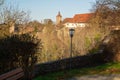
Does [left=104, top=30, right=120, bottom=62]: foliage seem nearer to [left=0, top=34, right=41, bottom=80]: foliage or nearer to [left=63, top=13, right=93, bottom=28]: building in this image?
[left=63, top=13, right=93, bottom=28]: building

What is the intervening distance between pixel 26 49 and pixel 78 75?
831 cm

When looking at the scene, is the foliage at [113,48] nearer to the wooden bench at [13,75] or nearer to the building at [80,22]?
the building at [80,22]

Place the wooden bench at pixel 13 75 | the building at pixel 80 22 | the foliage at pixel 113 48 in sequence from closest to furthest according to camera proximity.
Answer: the wooden bench at pixel 13 75
the foliage at pixel 113 48
the building at pixel 80 22

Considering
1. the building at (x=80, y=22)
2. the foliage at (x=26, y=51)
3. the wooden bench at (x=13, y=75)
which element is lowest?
the wooden bench at (x=13, y=75)

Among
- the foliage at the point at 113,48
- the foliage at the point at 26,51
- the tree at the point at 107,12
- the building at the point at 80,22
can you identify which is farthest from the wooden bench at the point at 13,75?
the building at the point at 80,22

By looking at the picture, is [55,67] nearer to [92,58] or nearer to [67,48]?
[92,58]

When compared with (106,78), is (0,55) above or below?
above

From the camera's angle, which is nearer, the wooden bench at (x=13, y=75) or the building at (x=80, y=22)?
the wooden bench at (x=13, y=75)

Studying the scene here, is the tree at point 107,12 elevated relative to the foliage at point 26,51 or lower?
elevated

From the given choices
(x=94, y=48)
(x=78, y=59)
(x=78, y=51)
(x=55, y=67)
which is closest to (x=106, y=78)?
(x=55, y=67)

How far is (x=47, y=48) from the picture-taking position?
32.9 m

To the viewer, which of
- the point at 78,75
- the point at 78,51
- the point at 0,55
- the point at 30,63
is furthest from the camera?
the point at 78,51

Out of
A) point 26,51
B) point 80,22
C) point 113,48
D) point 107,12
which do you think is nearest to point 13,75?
point 26,51

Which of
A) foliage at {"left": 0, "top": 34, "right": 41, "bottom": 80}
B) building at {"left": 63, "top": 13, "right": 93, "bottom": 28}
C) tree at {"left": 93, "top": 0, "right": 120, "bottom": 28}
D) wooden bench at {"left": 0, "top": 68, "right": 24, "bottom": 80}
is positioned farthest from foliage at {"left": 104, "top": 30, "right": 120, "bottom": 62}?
foliage at {"left": 0, "top": 34, "right": 41, "bottom": 80}
